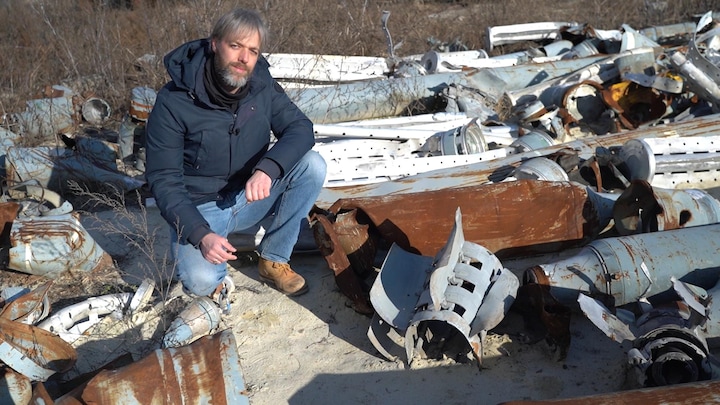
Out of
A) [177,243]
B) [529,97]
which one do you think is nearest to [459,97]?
[529,97]

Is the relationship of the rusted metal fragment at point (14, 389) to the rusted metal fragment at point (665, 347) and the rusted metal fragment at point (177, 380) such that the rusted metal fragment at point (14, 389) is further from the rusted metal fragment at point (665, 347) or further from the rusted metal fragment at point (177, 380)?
the rusted metal fragment at point (665, 347)

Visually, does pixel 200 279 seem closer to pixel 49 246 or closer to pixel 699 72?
pixel 49 246

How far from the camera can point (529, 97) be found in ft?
19.8

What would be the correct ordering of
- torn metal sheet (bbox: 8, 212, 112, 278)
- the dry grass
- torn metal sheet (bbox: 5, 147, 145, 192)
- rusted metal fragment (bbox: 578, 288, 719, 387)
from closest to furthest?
rusted metal fragment (bbox: 578, 288, 719, 387)
torn metal sheet (bbox: 8, 212, 112, 278)
torn metal sheet (bbox: 5, 147, 145, 192)
the dry grass

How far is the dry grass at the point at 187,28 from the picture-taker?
6.66 m

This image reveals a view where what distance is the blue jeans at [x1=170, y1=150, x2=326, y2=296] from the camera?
3588 mm

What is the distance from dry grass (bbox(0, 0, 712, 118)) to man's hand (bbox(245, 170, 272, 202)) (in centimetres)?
343

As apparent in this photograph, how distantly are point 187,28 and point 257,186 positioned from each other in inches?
168

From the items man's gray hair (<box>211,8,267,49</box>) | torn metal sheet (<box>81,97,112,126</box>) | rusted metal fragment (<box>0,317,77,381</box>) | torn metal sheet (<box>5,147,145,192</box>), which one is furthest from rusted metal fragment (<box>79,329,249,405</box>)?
torn metal sheet (<box>81,97,112,126</box>)

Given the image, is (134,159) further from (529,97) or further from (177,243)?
(529,97)

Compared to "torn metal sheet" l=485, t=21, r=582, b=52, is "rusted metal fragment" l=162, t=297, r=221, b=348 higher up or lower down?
lower down

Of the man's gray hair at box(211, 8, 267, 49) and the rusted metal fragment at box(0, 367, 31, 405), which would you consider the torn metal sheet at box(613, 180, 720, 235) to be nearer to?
the man's gray hair at box(211, 8, 267, 49)

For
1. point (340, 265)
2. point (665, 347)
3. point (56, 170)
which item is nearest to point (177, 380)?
point (340, 265)

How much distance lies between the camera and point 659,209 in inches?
145
